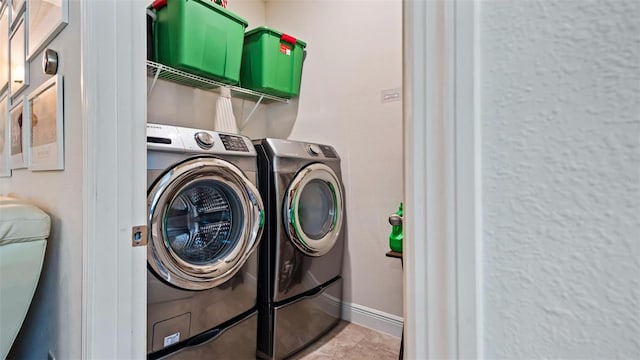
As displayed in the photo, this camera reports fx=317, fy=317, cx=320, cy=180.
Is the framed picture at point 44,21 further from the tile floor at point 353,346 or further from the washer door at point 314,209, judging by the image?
the tile floor at point 353,346

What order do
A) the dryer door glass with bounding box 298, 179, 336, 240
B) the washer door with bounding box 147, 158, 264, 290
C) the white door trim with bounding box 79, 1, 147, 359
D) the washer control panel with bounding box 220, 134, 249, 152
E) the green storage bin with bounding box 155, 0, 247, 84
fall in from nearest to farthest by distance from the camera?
the white door trim with bounding box 79, 1, 147, 359 < the washer door with bounding box 147, 158, 264, 290 < the washer control panel with bounding box 220, 134, 249, 152 < the green storage bin with bounding box 155, 0, 247, 84 < the dryer door glass with bounding box 298, 179, 336, 240

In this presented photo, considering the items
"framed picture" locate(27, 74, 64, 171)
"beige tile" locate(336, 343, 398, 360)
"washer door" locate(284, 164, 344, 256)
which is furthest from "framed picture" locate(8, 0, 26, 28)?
"beige tile" locate(336, 343, 398, 360)

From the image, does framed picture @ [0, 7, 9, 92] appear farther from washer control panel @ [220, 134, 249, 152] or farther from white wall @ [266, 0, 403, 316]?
white wall @ [266, 0, 403, 316]

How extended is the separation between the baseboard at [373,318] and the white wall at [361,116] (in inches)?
1.4

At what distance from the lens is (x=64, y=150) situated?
1.01m

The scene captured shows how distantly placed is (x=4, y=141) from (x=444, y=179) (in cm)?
248

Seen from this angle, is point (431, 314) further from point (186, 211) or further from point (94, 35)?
point (186, 211)

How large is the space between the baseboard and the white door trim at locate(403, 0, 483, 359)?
176 centimetres

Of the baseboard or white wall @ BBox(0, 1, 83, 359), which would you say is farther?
the baseboard

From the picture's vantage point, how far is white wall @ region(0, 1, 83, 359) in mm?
929

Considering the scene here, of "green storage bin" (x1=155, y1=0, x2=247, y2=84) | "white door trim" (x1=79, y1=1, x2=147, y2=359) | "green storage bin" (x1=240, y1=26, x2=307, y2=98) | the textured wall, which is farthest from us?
"green storage bin" (x1=240, y1=26, x2=307, y2=98)

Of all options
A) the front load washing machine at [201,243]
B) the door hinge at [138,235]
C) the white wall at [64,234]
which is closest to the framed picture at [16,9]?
the white wall at [64,234]

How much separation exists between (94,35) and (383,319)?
1.99 m

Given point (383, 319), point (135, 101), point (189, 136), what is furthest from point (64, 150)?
point (383, 319)
